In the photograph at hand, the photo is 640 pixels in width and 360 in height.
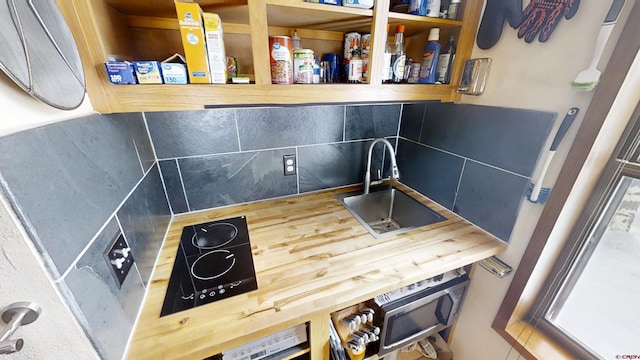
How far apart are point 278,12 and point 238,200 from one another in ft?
2.73

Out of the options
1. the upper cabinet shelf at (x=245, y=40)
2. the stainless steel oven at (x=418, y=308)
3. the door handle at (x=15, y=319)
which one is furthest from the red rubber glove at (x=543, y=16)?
the door handle at (x=15, y=319)

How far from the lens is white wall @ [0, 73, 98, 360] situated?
13.7 inches

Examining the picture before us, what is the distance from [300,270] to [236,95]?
0.61 meters

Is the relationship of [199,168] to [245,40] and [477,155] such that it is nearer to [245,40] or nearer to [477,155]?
[245,40]

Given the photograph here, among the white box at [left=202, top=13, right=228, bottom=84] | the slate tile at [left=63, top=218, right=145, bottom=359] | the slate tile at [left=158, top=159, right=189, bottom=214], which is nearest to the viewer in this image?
the slate tile at [left=63, top=218, right=145, bottom=359]

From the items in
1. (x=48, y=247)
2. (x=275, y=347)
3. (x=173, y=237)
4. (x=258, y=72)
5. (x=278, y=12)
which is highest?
(x=278, y=12)

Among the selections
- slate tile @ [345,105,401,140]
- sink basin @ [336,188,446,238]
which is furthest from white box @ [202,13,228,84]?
sink basin @ [336,188,446,238]

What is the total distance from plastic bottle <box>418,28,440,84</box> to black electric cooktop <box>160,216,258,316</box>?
1.01m

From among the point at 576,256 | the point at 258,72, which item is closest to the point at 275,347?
the point at 258,72

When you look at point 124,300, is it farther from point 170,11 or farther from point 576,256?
point 576,256

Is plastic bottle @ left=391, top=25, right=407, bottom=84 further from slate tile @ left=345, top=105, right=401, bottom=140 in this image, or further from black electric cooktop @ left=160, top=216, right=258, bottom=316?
black electric cooktop @ left=160, top=216, right=258, bottom=316

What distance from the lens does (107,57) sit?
24.4 inches

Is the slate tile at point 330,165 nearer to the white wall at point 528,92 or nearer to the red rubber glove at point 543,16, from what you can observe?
the white wall at point 528,92

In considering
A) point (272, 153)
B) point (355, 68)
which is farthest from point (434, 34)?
point (272, 153)
